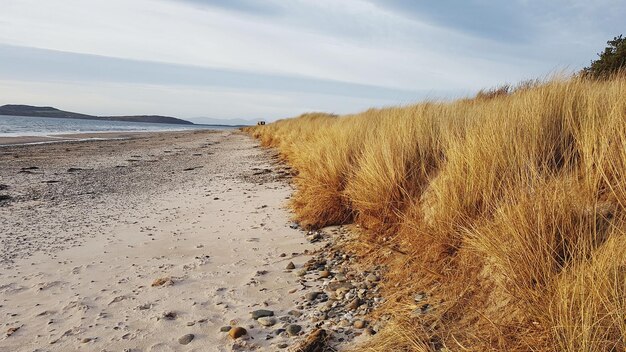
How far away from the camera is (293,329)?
2258 mm

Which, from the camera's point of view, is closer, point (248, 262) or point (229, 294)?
point (229, 294)

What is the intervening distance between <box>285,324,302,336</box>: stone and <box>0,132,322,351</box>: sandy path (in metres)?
0.05

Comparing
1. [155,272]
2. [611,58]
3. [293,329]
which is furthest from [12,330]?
[611,58]

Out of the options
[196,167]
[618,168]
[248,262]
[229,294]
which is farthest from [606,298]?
[196,167]

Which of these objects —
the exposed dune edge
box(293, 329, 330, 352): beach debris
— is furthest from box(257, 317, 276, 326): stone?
the exposed dune edge

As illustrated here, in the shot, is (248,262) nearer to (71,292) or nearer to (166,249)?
(166,249)

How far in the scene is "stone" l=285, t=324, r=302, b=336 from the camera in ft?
7.31

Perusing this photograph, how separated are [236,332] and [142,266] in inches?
57.5

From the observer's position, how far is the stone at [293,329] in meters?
2.23

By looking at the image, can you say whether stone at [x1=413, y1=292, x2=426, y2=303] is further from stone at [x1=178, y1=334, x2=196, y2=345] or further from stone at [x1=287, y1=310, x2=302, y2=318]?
stone at [x1=178, y1=334, x2=196, y2=345]

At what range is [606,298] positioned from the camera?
141cm

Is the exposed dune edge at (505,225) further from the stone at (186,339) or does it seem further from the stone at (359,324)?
the stone at (186,339)

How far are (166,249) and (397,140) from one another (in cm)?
239

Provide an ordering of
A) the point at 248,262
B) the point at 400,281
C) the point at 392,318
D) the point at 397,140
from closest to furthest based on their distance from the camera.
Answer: the point at 392,318 < the point at 400,281 < the point at 248,262 < the point at 397,140
